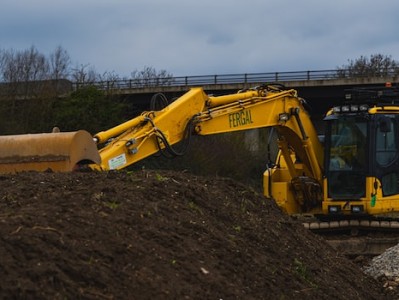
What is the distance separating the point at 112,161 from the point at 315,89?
34.6m

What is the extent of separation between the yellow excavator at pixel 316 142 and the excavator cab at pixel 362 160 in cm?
2

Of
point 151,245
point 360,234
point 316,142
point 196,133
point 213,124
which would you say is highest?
point 213,124

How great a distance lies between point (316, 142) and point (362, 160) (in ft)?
4.40

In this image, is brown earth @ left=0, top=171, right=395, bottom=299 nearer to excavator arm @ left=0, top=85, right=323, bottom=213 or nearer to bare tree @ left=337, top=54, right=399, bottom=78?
excavator arm @ left=0, top=85, right=323, bottom=213

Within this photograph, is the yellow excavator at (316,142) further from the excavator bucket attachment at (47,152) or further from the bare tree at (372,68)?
the bare tree at (372,68)

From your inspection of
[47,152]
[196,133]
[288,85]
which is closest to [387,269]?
[196,133]

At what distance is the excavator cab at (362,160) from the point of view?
12.5 meters

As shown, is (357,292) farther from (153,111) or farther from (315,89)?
(315,89)

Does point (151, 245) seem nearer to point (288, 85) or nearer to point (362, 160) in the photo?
point (362, 160)

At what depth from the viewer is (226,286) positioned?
4.89m

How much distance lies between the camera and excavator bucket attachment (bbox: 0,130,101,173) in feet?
26.6

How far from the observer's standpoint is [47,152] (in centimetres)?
817

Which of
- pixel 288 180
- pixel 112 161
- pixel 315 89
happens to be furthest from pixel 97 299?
pixel 315 89

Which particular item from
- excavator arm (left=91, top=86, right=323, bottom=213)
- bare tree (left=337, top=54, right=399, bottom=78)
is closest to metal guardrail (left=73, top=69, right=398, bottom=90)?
bare tree (left=337, top=54, right=399, bottom=78)
